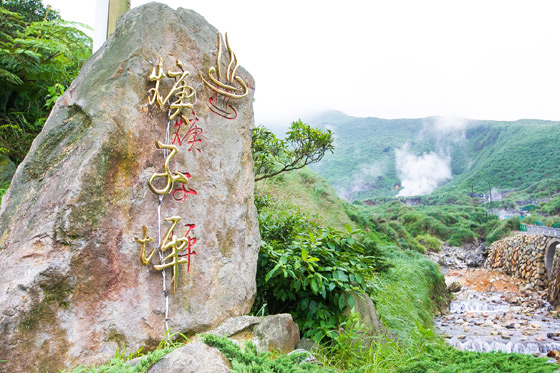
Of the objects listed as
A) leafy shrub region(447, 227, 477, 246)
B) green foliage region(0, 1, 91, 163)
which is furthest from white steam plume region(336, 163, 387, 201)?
green foliage region(0, 1, 91, 163)

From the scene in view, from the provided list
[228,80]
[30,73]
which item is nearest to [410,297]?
[228,80]

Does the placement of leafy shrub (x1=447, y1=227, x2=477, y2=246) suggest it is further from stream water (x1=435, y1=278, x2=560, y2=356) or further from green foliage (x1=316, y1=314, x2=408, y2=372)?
green foliage (x1=316, y1=314, x2=408, y2=372)

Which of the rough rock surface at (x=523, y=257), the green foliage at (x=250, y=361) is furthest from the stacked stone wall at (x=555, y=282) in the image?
the green foliage at (x=250, y=361)

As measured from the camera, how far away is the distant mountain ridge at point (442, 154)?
845 inches

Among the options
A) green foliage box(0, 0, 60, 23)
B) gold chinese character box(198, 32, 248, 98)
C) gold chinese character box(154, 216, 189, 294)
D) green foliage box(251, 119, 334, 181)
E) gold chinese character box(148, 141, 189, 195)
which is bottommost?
gold chinese character box(154, 216, 189, 294)

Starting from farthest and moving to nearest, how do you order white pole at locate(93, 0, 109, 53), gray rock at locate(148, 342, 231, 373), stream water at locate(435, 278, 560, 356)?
1. stream water at locate(435, 278, 560, 356)
2. white pole at locate(93, 0, 109, 53)
3. gray rock at locate(148, 342, 231, 373)

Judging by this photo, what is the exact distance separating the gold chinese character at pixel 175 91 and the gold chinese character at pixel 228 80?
0.67ft

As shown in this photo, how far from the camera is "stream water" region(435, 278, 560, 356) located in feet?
25.1

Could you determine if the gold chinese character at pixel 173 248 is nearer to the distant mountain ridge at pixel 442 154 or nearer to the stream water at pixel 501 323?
the stream water at pixel 501 323

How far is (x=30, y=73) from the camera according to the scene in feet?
17.0

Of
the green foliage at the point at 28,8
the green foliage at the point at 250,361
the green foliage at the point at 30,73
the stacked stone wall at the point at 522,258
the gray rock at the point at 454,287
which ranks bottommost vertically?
the gray rock at the point at 454,287

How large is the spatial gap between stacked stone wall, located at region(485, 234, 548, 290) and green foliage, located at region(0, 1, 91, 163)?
13128 millimetres

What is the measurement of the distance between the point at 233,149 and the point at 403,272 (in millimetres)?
6249

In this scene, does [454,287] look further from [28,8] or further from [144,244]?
[28,8]
